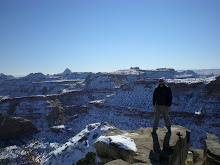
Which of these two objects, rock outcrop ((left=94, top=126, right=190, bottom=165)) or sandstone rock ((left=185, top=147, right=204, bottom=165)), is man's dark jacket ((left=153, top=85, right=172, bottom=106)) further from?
sandstone rock ((left=185, top=147, right=204, bottom=165))

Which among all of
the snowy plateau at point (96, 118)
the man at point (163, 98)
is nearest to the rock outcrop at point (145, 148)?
the man at point (163, 98)

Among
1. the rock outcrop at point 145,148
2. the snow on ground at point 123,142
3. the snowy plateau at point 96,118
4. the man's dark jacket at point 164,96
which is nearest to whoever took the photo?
the rock outcrop at point 145,148

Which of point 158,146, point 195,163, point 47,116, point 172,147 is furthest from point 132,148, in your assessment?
point 47,116

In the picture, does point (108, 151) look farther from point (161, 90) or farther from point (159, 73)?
point (159, 73)

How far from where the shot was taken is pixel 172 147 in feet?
26.8

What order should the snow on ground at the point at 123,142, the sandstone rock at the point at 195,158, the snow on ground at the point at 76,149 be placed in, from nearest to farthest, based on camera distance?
the snow on ground at the point at 123,142, the sandstone rock at the point at 195,158, the snow on ground at the point at 76,149

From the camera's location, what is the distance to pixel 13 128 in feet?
183

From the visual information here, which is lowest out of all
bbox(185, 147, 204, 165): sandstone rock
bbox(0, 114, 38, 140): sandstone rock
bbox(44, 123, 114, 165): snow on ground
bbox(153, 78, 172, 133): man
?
bbox(0, 114, 38, 140): sandstone rock

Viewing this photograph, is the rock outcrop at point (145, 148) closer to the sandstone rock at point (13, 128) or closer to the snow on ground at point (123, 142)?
the snow on ground at point (123, 142)

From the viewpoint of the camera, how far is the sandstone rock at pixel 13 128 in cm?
5484

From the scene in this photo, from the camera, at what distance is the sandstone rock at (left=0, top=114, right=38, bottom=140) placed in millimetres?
54844

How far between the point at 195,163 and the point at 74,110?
67.8 meters

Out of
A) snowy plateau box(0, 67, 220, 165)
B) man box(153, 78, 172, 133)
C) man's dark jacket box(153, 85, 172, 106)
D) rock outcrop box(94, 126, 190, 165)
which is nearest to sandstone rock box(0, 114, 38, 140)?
snowy plateau box(0, 67, 220, 165)

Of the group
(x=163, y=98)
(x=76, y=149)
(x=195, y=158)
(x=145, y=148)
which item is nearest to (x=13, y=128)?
(x=76, y=149)
